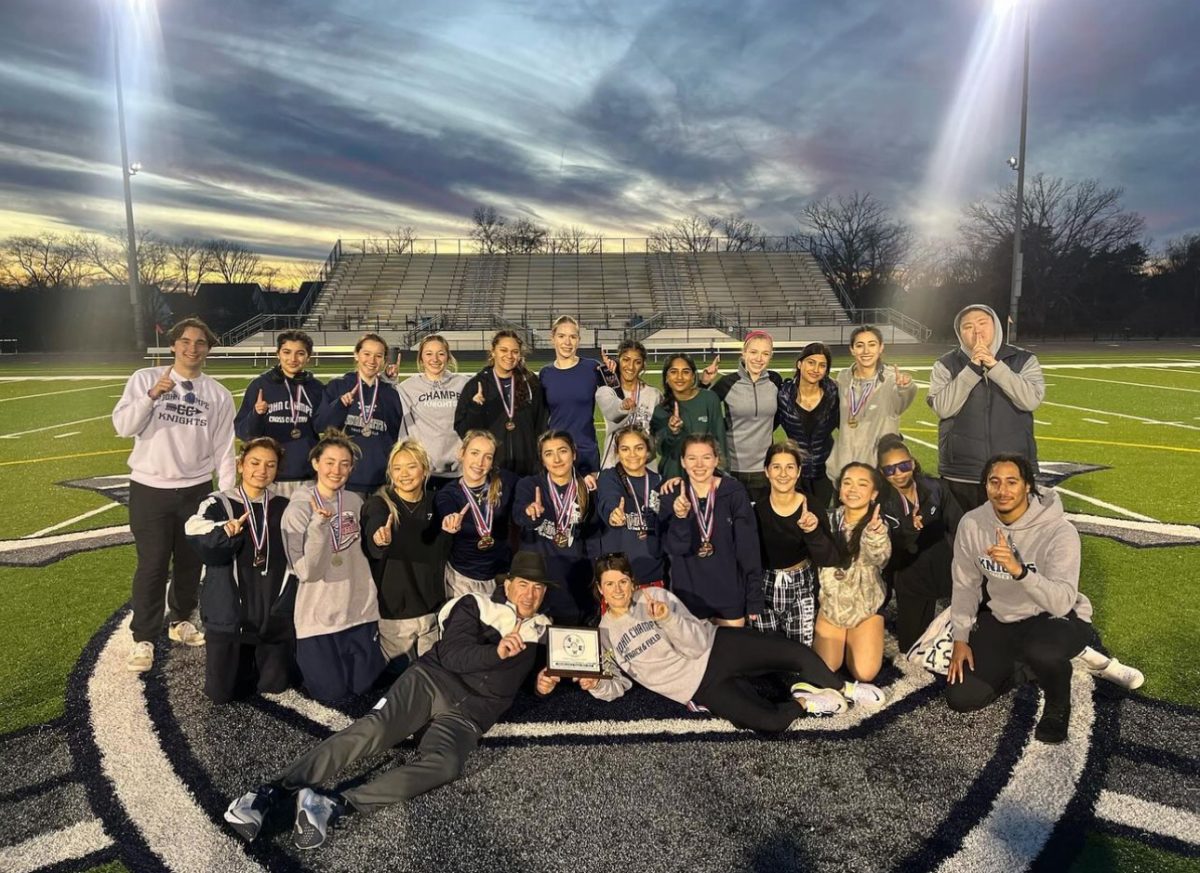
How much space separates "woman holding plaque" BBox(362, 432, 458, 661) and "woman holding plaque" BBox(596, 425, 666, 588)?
1137 millimetres

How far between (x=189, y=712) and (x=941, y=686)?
4337 millimetres

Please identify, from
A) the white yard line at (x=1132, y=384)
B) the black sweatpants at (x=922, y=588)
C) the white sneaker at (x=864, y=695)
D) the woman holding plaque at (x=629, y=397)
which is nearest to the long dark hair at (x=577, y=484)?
the woman holding plaque at (x=629, y=397)

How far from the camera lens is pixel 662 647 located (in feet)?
13.4

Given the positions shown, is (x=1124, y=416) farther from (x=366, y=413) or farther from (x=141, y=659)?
(x=141, y=659)

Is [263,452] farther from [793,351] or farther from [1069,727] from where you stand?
[793,351]

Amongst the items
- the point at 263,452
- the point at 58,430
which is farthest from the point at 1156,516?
the point at 58,430

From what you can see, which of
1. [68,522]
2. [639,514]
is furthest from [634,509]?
[68,522]

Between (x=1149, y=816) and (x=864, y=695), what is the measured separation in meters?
1.31

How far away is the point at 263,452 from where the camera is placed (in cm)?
436

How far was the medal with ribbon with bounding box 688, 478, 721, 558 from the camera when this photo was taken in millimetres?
4586

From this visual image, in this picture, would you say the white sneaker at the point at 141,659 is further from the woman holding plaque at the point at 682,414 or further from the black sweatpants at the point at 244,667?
the woman holding plaque at the point at 682,414

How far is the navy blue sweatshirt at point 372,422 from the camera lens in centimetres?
561

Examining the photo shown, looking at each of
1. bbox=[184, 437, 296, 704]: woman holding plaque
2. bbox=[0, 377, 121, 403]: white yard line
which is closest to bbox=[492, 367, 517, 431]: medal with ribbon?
bbox=[184, 437, 296, 704]: woman holding plaque

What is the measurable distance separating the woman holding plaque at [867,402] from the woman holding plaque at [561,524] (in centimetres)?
206
